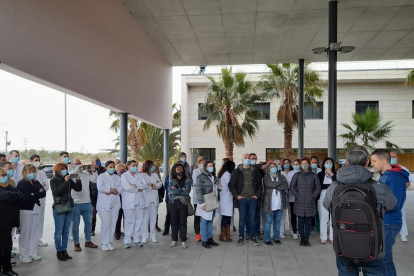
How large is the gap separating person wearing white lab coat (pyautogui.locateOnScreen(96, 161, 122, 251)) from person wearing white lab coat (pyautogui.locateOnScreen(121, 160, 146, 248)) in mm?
180

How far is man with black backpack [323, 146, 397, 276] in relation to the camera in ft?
10.7

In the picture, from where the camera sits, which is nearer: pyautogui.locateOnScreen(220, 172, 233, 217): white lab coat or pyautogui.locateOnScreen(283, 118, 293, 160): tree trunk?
pyautogui.locateOnScreen(220, 172, 233, 217): white lab coat

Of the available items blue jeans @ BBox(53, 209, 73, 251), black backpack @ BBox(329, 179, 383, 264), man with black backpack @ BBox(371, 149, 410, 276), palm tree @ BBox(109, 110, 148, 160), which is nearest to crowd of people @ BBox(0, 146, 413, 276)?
blue jeans @ BBox(53, 209, 73, 251)

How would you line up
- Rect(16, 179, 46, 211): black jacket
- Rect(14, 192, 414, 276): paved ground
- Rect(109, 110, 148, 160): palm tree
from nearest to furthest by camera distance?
Rect(14, 192, 414, 276): paved ground → Rect(16, 179, 46, 211): black jacket → Rect(109, 110, 148, 160): palm tree

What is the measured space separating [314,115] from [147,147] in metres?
11.3

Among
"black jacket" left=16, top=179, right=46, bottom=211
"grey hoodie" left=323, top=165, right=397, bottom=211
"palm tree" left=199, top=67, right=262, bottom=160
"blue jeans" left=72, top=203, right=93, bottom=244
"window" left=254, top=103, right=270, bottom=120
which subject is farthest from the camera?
"window" left=254, top=103, right=270, bottom=120

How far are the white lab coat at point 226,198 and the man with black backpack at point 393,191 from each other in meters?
3.85

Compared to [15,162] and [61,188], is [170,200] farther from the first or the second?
[15,162]

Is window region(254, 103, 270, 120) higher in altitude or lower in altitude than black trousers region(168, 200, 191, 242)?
higher

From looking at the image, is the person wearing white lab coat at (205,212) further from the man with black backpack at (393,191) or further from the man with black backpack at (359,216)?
the man with black backpack at (359,216)

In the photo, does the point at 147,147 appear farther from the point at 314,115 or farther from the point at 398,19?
the point at 398,19

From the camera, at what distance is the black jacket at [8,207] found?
5.29 metres

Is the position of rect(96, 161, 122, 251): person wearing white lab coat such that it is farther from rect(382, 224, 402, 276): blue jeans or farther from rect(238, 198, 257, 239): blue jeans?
rect(382, 224, 402, 276): blue jeans

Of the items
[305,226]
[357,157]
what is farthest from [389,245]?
[305,226]
